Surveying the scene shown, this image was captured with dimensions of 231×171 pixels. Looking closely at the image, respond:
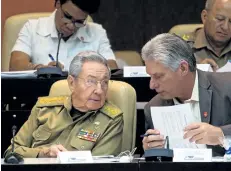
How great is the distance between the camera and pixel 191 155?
3227 mm

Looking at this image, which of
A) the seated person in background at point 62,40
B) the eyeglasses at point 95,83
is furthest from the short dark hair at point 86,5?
the eyeglasses at point 95,83

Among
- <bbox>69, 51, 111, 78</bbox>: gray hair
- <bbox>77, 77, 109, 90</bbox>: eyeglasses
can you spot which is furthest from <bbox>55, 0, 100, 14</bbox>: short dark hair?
<bbox>77, 77, 109, 90</bbox>: eyeglasses

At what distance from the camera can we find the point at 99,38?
19.0 ft

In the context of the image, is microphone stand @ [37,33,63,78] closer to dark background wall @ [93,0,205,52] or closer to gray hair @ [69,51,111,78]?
gray hair @ [69,51,111,78]

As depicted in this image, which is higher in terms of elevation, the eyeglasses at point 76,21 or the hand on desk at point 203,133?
the hand on desk at point 203,133

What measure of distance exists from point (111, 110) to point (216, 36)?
4.22ft

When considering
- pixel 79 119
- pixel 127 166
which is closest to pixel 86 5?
pixel 79 119

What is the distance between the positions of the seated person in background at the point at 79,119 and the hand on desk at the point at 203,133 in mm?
592

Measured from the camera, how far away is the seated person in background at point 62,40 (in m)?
5.59

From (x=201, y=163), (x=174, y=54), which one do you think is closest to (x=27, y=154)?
(x=174, y=54)

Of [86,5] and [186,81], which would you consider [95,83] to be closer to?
[186,81]

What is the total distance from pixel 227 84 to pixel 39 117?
1019 millimetres

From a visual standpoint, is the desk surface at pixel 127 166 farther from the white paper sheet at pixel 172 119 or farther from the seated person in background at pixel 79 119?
the seated person in background at pixel 79 119

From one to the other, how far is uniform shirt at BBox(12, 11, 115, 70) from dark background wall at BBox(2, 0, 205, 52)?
1206 millimetres
